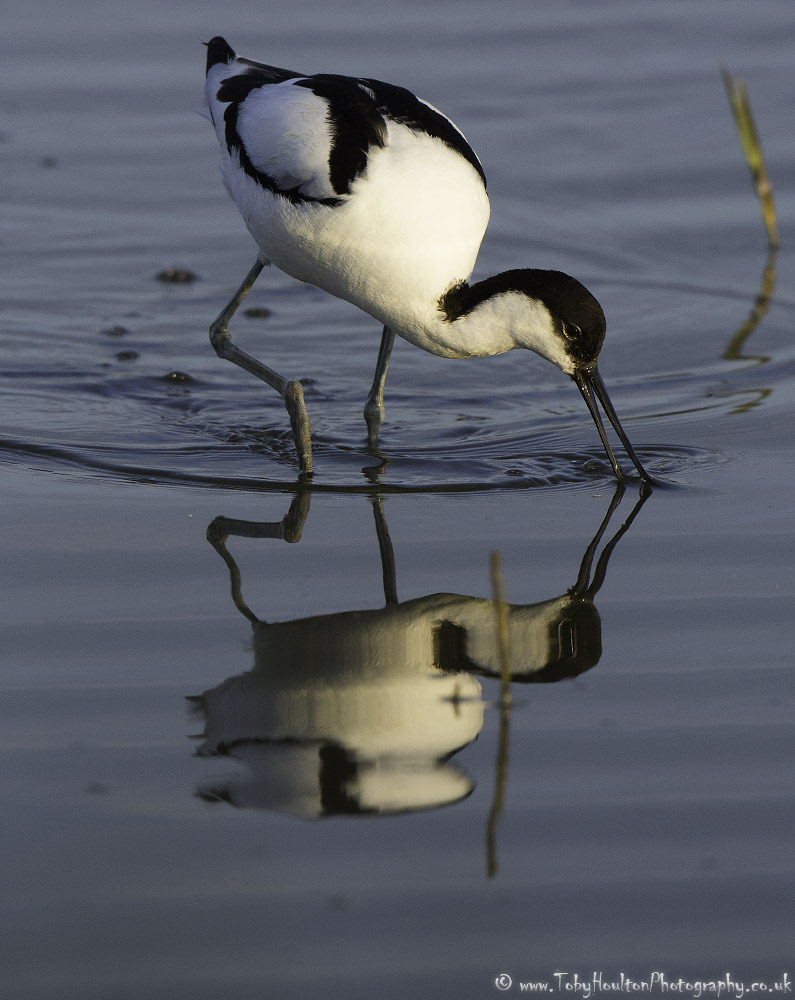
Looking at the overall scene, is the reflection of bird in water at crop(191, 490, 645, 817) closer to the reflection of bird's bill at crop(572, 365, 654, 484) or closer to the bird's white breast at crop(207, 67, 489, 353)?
the reflection of bird's bill at crop(572, 365, 654, 484)

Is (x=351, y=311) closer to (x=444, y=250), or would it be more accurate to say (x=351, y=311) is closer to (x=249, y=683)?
(x=444, y=250)

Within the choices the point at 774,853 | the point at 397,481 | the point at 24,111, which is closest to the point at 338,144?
the point at 397,481

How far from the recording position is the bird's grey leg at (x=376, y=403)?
4.91m

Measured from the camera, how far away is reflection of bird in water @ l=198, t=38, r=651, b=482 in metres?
4.35

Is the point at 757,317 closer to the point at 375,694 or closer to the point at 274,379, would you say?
the point at 274,379

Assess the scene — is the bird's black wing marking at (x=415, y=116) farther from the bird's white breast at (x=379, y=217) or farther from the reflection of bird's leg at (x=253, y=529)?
the reflection of bird's leg at (x=253, y=529)

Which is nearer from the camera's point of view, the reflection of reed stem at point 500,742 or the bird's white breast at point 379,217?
the reflection of reed stem at point 500,742

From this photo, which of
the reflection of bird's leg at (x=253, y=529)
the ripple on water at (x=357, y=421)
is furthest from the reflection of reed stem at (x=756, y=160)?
the reflection of bird's leg at (x=253, y=529)

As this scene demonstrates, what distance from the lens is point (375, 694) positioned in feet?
10.4

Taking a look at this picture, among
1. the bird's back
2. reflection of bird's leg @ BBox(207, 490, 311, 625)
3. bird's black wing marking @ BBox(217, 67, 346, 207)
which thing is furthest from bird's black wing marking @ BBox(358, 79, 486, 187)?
reflection of bird's leg @ BBox(207, 490, 311, 625)

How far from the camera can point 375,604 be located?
3.62 m

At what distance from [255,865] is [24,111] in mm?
6675

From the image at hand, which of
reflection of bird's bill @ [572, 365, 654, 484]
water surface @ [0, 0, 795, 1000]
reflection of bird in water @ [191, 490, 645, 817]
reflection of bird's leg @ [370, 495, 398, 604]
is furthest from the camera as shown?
reflection of bird's bill @ [572, 365, 654, 484]

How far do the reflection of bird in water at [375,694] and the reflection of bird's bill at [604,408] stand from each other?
73 centimetres
